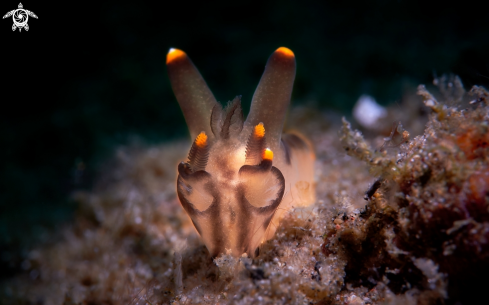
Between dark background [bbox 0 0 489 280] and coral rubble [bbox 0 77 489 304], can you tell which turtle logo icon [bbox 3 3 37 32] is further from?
coral rubble [bbox 0 77 489 304]

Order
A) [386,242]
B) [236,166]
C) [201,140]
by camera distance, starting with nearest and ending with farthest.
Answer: [386,242]
[201,140]
[236,166]

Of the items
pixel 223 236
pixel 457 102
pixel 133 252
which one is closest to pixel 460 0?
pixel 457 102

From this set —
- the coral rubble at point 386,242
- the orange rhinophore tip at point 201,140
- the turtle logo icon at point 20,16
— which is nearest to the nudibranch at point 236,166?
the orange rhinophore tip at point 201,140

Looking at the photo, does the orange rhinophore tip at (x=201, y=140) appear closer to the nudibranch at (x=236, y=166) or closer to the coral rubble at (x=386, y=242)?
the nudibranch at (x=236, y=166)

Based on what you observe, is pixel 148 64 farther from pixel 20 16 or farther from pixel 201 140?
pixel 201 140

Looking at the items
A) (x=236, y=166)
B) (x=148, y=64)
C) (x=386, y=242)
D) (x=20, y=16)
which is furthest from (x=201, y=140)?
(x=20, y=16)

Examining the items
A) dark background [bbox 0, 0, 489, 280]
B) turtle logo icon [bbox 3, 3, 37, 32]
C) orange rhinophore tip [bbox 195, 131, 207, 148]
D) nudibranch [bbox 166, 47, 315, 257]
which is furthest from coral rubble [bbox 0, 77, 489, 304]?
turtle logo icon [bbox 3, 3, 37, 32]
